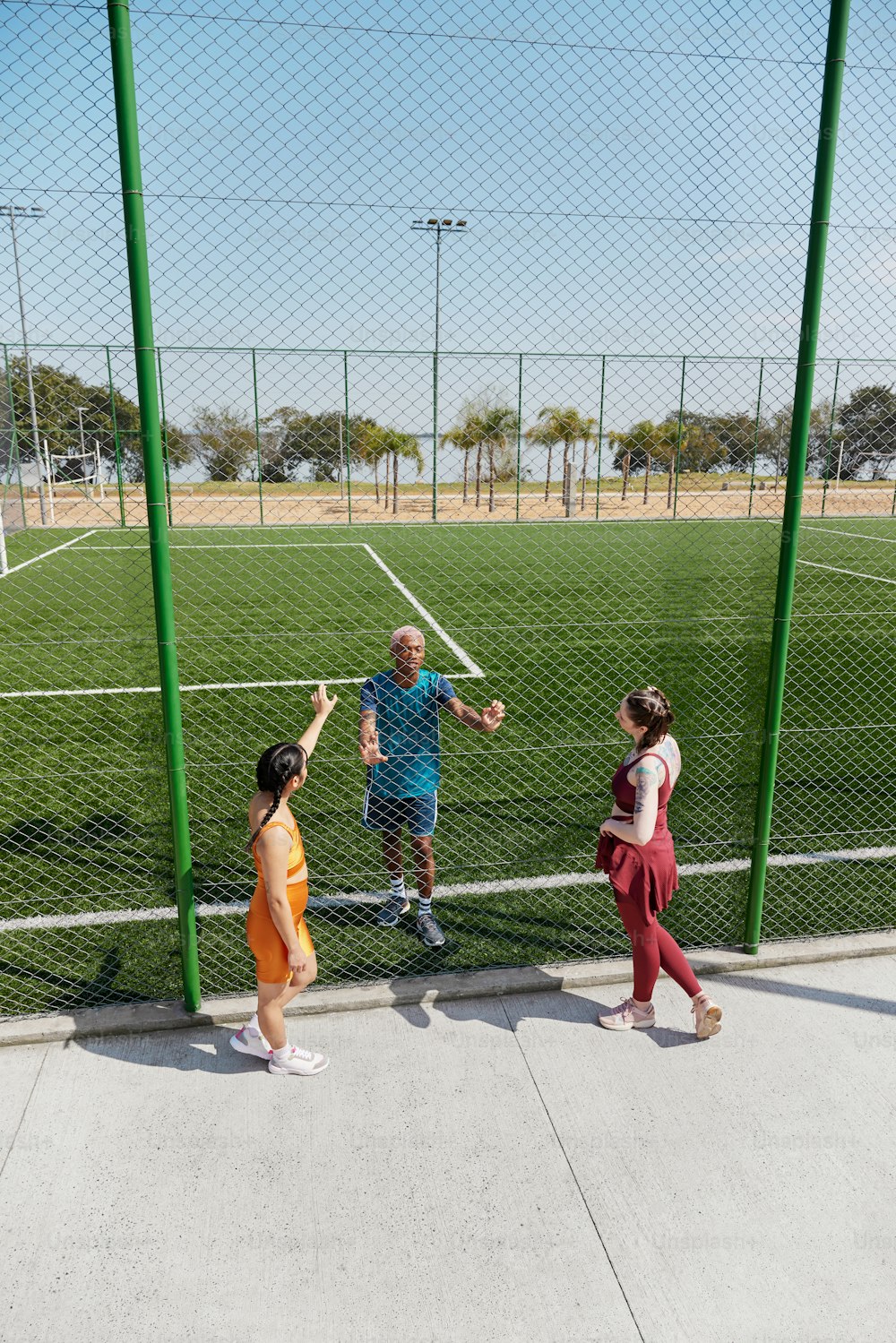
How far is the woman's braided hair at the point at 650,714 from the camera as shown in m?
3.26

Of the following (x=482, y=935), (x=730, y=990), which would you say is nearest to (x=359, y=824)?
(x=482, y=935)

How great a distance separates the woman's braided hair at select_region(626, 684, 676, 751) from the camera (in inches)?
128

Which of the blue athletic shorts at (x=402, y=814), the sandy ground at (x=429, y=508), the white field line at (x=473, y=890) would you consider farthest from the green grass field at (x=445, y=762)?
the sandy ground at (x=429, y=508)

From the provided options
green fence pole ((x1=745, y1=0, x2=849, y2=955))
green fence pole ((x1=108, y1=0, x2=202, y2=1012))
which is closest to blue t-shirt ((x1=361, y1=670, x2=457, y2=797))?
green fence pole ((x1=108, y1=0, x2=202, y2=1012))

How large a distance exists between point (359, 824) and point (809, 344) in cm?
355

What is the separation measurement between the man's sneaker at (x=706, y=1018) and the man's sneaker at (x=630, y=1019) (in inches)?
7.2

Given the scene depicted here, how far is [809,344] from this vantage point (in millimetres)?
3586

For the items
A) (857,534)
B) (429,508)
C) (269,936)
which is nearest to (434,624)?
(429,508)

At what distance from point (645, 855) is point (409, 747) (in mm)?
1197

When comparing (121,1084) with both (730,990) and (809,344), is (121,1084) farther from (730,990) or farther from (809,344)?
(809,344)

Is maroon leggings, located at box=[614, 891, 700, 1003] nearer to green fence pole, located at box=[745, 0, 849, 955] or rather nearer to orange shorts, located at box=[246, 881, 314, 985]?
green fence pole, located at box=[745, 0, 849, 955]

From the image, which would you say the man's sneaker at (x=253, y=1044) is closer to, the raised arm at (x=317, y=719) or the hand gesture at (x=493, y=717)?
the raised arm at (x=317, y=719)

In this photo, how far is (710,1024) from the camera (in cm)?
346

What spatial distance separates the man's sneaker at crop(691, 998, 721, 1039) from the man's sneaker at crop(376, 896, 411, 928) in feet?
4.77
